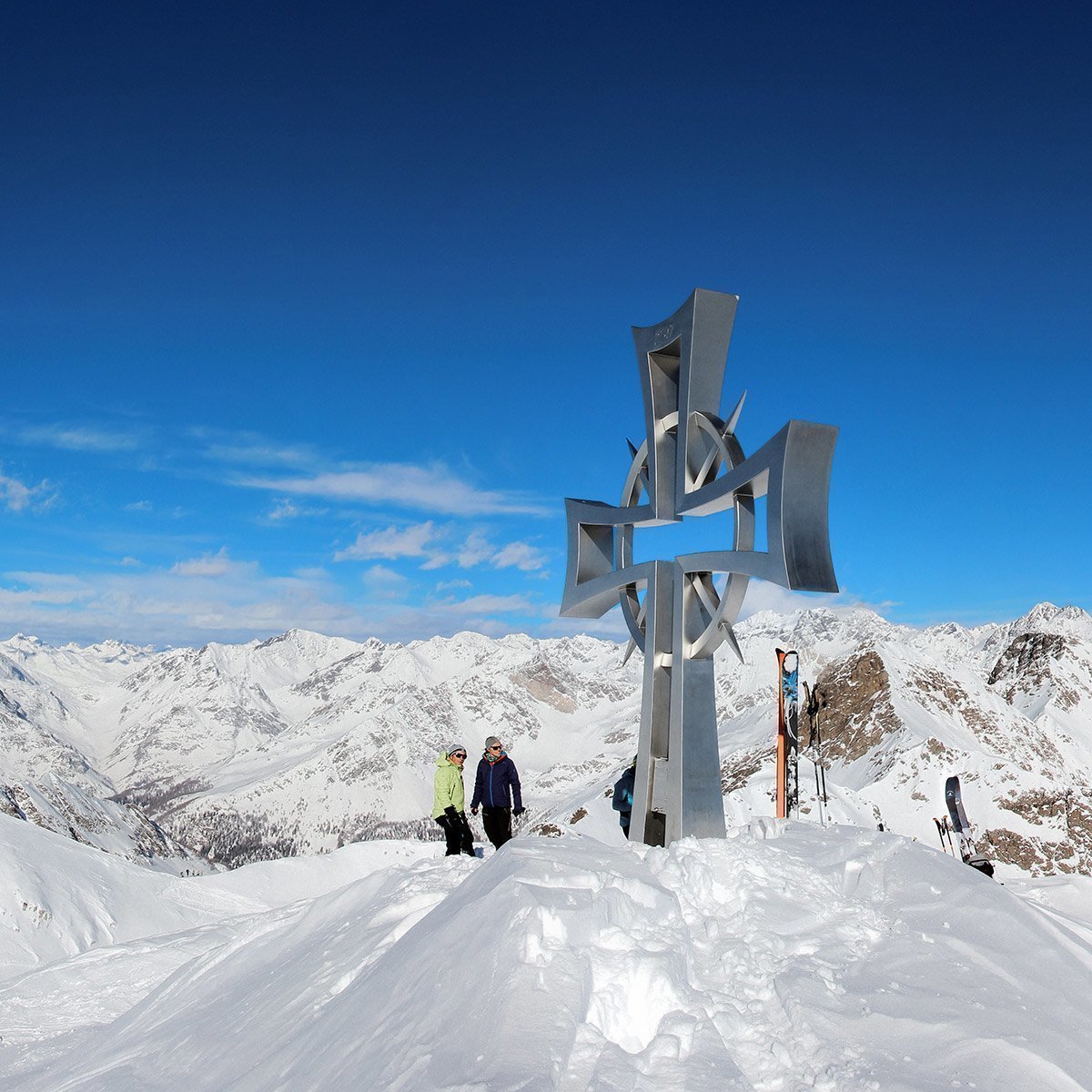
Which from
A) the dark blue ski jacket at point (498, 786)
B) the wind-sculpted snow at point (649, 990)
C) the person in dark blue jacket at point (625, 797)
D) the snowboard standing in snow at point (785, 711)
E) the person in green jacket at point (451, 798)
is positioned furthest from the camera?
the snowboard standing in snow at point (785, 711)

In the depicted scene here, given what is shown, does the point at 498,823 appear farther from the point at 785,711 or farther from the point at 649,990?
the point at 649,990

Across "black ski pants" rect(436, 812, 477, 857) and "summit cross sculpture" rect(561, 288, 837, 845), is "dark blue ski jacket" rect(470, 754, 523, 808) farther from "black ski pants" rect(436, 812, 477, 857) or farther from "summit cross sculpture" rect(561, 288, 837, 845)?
"summit cross sculpture" rect(561, 288, 837, 845)

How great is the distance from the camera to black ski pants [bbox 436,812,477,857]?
15.8m

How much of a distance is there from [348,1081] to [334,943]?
15.6ft

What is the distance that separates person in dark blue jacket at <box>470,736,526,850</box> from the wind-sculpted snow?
3.27 m

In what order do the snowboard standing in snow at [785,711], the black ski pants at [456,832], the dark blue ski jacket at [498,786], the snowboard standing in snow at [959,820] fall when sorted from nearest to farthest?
1. the dark blue ski jacket at [498,786]
2. the black ski pants at [456,832]
3. the snowboard standing in snow at [959,820]
4. the snowboard standing in snow at [785,711]

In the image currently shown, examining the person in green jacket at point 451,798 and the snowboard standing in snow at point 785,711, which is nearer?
the person in green jacket at point 451,798

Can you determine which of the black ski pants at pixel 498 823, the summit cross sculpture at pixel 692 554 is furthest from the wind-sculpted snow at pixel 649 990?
the black ski pants at pixel 498 823

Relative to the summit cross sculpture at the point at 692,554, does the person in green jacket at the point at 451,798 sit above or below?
below

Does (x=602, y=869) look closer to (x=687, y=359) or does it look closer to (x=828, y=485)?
(x=828, y=485)

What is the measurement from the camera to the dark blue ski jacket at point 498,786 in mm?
15273

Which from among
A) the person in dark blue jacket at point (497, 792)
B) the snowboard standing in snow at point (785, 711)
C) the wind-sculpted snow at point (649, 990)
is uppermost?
the snowboard standing in snow at point (785, 711)

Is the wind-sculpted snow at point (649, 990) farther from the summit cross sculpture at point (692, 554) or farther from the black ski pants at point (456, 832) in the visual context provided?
the black ski pants at point (456, 832)

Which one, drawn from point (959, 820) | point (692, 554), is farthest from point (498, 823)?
point (959, 820)
